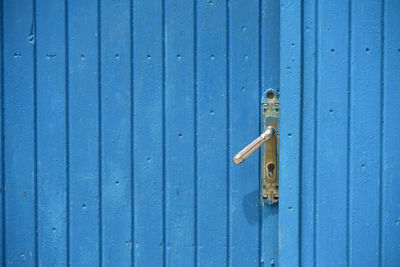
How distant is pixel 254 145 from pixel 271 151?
99mm

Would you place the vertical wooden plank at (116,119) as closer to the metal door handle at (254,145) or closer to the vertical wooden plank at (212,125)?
the vertical wooden plank at (212,125)

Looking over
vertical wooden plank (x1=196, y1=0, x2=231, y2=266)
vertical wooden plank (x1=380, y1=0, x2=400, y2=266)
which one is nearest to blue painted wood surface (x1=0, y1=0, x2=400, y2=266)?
vertical wooden plank (x1=196, y1=0, x2=231, y2=266)

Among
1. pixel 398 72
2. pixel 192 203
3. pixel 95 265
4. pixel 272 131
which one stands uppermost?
pixel 398 72

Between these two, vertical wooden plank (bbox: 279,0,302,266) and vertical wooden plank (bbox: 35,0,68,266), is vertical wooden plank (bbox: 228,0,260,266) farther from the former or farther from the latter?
vertical wooden plank (bbox: 35,0,68,266)

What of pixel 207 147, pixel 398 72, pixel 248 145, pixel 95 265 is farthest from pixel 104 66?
pixel 398 72

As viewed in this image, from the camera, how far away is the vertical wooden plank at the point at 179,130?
1.36 meters

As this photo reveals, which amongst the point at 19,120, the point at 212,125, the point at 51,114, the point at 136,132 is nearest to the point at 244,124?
the point at 212,125

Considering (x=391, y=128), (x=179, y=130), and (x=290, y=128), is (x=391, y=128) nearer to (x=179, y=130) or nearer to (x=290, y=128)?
(x=290, y=128)

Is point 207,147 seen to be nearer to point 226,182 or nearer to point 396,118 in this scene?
point 226,182

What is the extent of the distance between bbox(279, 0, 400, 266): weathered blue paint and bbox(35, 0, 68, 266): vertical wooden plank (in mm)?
681

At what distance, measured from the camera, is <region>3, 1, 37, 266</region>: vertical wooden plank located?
1363 millimetres

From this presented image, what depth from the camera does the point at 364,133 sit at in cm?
131

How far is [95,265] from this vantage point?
4.52 ft

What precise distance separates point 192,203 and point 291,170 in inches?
12.7
